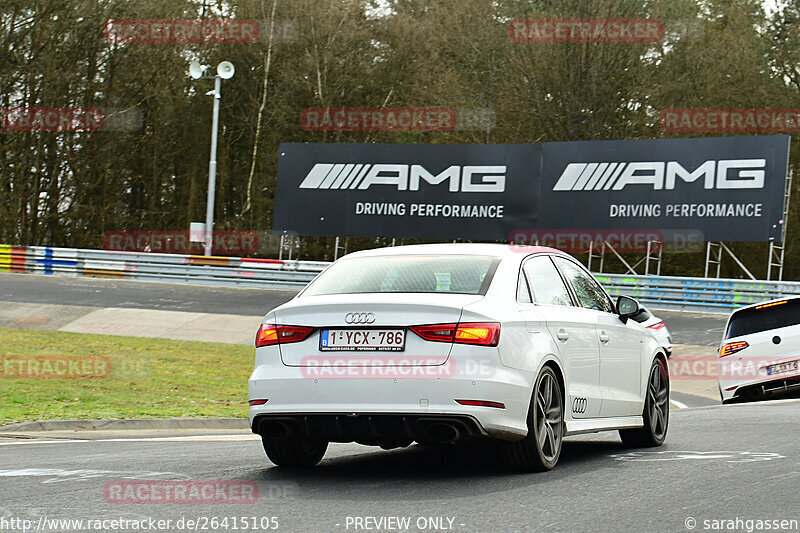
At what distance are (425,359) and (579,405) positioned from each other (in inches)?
65.8

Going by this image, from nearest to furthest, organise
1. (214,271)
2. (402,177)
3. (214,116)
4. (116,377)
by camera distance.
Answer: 1. (116,377)
2. (214,271)
3. (402,177)
4. (214,116)

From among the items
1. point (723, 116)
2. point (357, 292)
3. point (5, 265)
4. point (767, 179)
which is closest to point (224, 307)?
point (5, 265)

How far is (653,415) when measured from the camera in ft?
31.4

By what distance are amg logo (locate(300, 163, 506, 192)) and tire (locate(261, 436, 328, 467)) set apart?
86.2 feet

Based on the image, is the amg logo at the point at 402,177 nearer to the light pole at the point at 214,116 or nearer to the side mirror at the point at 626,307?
the light pole at the point at 214,116

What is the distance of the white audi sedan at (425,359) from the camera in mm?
6906

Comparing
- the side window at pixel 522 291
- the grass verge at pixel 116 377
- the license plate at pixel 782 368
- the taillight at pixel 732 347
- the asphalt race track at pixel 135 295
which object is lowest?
the grass verge at pixel 116 377

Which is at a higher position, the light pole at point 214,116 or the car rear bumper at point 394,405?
the light pole at point 214,116

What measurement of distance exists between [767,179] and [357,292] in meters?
24.8

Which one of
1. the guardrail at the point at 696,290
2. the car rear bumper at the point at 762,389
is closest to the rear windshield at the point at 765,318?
the car rear bumper at the point at 762,389

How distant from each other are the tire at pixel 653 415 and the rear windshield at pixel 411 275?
2.59 m

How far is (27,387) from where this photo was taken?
47.2 ft

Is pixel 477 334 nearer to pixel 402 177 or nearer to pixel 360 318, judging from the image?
pixel 360 318

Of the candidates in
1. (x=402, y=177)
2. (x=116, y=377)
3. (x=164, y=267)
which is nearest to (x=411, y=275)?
(x=116, y=377)
